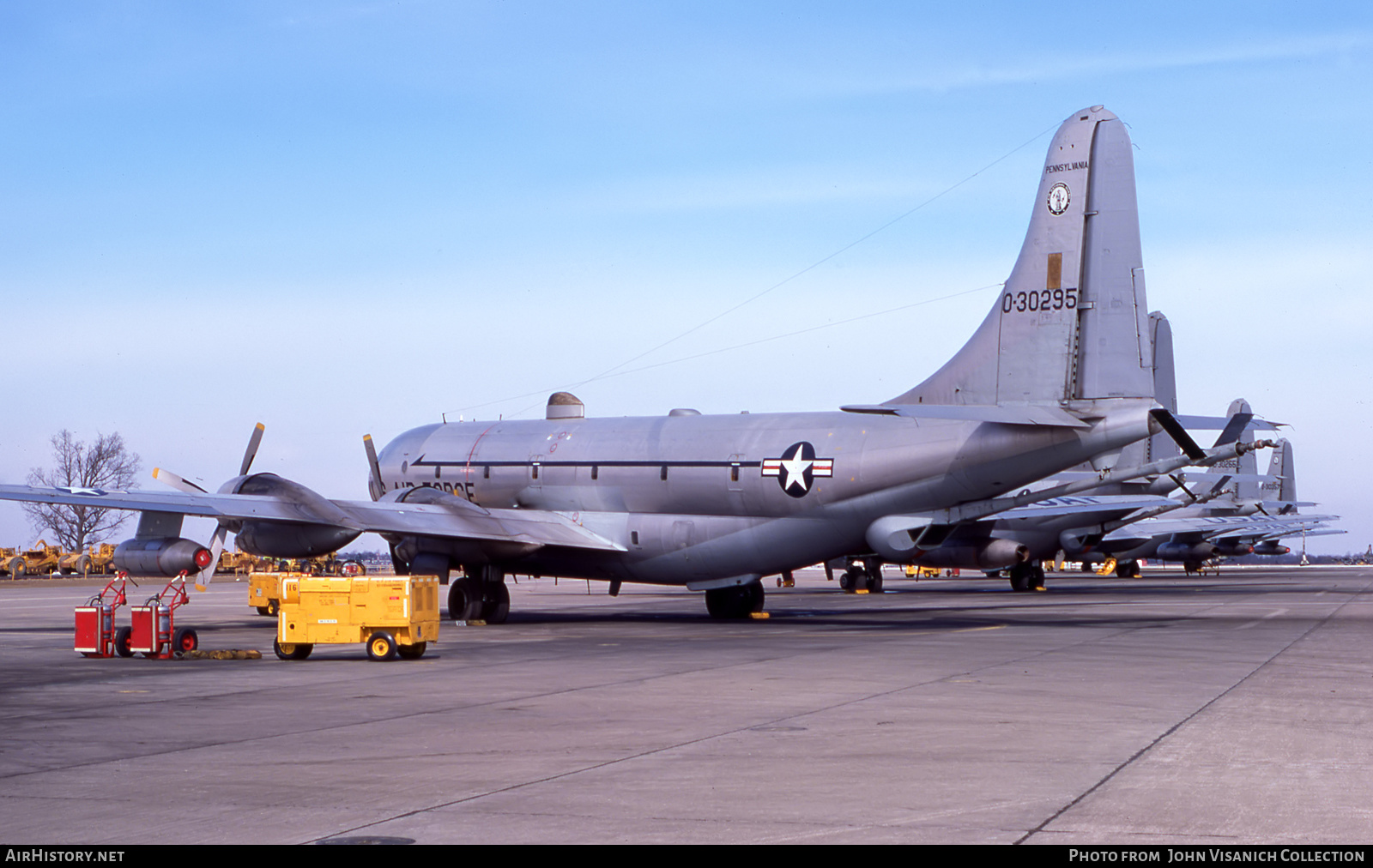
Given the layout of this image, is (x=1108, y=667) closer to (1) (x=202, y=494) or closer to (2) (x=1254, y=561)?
(1) (x=202, y=494)

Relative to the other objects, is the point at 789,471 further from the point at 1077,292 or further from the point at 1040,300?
the point at 1077,292

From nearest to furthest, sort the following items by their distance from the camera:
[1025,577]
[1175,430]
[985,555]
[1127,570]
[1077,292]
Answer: [1175,430]
[1077,292]
[985,555]
[1025,577]
[1127,570]

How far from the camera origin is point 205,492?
27.5 metres

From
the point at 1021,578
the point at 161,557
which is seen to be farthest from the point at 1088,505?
the point at 161,557

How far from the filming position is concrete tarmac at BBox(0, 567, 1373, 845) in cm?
770

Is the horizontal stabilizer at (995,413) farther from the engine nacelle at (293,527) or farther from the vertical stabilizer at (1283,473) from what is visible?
the vertical stabilizer at (1283,473)

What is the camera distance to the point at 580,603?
135 feet

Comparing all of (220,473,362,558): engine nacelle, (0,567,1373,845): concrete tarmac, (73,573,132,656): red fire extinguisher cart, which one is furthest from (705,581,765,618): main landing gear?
(73,573,132,656): red fire extinguisher cart

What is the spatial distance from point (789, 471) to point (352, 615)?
33.2 feet

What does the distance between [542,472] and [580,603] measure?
36.9ft

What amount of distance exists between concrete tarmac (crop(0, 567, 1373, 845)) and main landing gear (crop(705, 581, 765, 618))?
6.86m

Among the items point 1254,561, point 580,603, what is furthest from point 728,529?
point 1254,561

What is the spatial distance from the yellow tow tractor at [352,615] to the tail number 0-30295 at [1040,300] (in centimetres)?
1244

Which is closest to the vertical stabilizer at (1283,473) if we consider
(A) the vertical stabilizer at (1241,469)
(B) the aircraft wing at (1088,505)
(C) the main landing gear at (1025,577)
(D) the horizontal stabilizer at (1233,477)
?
(A) the vertical stabilizer at (1241,469)
